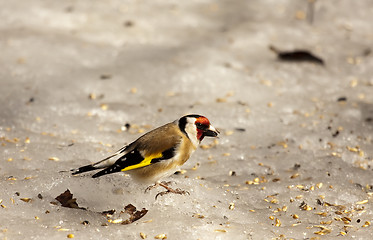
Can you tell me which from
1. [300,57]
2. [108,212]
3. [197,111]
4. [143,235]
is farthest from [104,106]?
[300,57]

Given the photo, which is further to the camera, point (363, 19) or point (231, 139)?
point (363, 19)

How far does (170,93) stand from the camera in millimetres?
6840

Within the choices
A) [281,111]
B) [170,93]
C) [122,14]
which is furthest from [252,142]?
[122,14]

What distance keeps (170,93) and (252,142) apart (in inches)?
58.6

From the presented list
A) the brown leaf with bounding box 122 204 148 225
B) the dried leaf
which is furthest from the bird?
the dried leaf

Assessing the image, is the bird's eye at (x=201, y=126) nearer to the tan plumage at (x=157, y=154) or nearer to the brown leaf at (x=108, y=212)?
the tan plumage at (x=157, y=154)

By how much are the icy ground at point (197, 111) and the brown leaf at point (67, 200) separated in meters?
0.04

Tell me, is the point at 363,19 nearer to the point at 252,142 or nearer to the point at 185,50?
the point at 185,50

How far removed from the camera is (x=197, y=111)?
6414 millimetres

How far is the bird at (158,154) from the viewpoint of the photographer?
4188 millimetres

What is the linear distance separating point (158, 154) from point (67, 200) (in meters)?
0.79

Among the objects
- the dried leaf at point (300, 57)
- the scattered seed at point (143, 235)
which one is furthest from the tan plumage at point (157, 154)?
the dried leaf at point (300, 57)

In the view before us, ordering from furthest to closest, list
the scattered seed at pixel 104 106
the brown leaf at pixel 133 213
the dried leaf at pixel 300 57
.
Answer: the dried leaf at pixel 300 57, the scattered seed at pixel 104 106, the brown leaf at pixel 133 213

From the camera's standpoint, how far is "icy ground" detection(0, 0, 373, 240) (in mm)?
4246
